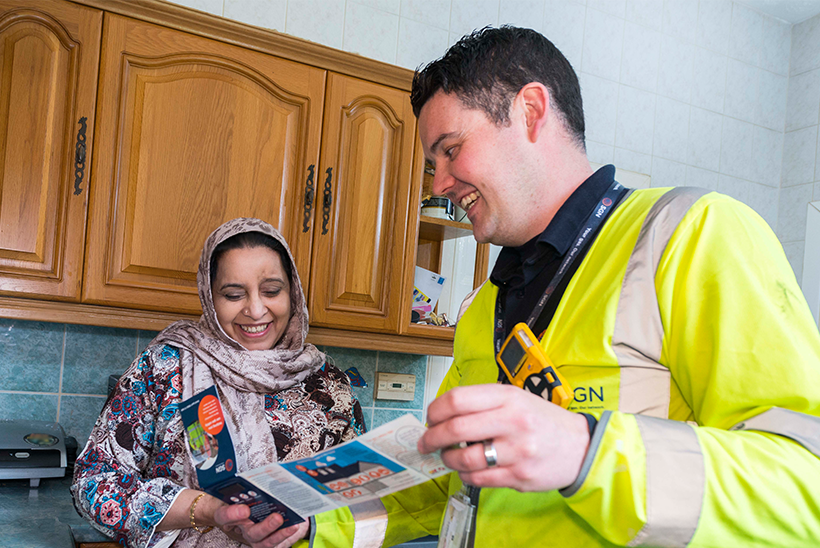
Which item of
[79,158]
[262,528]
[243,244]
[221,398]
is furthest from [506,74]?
[79,158]

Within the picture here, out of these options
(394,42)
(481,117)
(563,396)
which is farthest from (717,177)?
(563,396)

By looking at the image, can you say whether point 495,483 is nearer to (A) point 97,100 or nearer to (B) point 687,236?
(B) point 687,236

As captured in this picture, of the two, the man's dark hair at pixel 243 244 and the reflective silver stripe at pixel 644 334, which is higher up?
the man's dark hair at pixel 243 244

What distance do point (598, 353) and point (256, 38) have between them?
5.31 ft

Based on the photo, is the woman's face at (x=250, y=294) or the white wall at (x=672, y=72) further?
the white wall at (x=672, y=72)

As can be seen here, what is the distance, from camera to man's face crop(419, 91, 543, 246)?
3.05ft

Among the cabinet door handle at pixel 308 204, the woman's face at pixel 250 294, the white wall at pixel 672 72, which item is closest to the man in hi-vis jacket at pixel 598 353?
the woman's face at pixel 250 294

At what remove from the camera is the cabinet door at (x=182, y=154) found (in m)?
1.78

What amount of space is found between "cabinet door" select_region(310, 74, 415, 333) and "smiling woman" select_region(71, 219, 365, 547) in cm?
26

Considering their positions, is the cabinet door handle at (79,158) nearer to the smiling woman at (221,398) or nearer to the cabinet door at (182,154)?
the cabinet door at (182,154)

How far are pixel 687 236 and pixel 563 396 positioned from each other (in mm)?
217

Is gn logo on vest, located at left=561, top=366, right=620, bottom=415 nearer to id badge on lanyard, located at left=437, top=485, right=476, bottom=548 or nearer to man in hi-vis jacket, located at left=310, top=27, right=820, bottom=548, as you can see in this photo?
man in hi-vis jacket, located at left=310, top=27, right=820, bottom=548

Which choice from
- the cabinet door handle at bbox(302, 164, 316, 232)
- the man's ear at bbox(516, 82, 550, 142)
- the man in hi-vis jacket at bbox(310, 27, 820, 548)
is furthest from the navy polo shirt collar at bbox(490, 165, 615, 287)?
the cabinet door handle at bbox(302, 164, 316, 232)

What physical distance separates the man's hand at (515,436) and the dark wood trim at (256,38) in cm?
169
